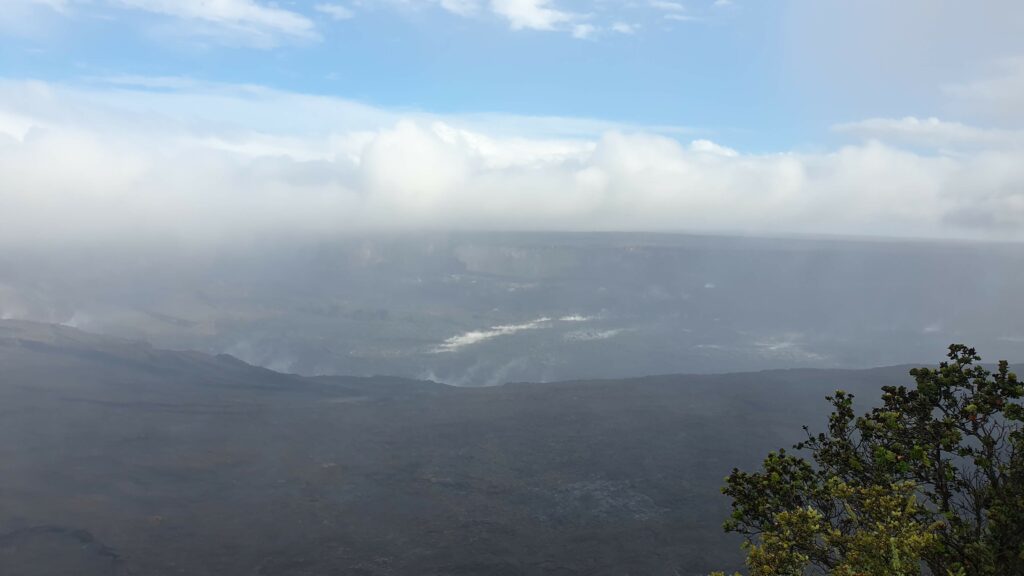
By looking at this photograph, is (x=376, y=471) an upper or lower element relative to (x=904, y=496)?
lower

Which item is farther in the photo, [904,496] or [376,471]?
[376,471]

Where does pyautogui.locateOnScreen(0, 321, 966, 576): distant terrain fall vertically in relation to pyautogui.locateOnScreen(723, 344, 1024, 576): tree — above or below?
below

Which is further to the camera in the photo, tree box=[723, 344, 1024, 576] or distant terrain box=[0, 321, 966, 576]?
distant terrain box=[0, 321, 966, 576]

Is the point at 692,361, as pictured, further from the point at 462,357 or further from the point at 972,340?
the point at 972,340

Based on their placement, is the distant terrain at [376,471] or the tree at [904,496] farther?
the distant terrain at [376,471]

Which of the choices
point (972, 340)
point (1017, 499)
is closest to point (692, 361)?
point (972, 340)

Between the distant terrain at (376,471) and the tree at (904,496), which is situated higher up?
the tree at (904,496)
